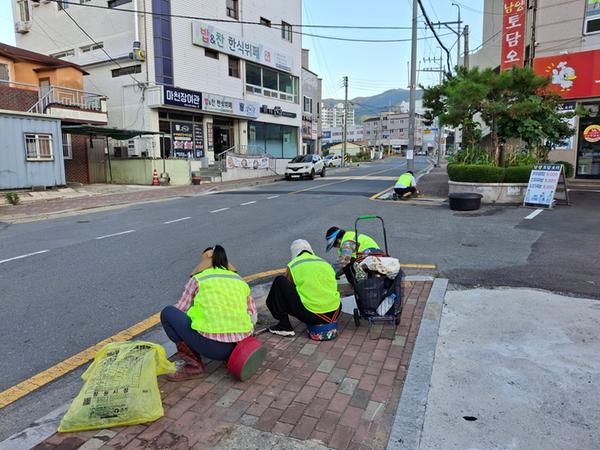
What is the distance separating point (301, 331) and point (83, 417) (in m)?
2.24

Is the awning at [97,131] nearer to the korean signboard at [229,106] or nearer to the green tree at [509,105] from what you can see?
the korean signboard at [229,106]

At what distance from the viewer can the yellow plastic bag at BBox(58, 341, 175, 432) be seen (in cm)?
294

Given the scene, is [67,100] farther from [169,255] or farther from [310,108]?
[310,108]

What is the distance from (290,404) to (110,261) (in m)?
5.50

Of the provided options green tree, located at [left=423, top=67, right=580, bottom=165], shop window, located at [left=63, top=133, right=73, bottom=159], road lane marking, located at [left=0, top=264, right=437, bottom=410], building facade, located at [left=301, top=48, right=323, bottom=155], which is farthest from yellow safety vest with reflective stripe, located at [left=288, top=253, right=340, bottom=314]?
building facade, located at [left=301, top=48, right=323, bottom=155]

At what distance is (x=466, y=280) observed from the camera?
6293 millimetres

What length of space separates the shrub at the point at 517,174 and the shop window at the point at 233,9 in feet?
76.8

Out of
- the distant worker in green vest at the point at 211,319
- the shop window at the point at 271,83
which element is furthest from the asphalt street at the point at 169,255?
the shop window at the point at 271,83

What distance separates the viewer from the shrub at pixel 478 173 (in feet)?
46.5

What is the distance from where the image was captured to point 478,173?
47.2 ft

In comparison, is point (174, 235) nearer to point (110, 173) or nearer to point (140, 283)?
point (140, 283)

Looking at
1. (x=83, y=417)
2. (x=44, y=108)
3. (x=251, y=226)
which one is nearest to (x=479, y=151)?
(x=251, y=226)

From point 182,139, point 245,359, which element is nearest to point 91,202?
point 182,139

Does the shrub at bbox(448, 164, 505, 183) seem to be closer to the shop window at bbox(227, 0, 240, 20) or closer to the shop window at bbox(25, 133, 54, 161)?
Result: the shop window at bbox(25, 133, 54, 161)
